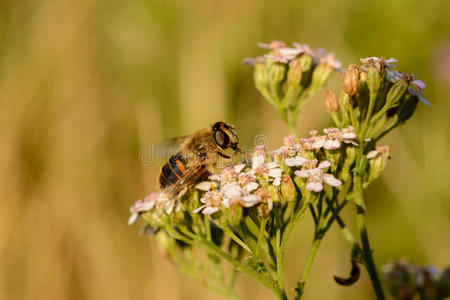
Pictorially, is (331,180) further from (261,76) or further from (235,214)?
(261,76)

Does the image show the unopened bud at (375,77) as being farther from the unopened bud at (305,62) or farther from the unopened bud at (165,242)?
the unopened bud at (165,242)

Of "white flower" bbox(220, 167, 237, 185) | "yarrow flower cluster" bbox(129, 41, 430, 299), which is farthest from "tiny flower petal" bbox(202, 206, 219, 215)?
"white flower" bbox(220, 167, 237, 185)

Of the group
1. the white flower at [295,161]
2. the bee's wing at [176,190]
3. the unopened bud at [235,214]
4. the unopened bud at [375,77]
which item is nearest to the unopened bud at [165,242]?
the bee's wing at [176,190]

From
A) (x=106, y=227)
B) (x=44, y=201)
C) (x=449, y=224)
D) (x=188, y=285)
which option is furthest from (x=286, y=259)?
(x=44, y=201)

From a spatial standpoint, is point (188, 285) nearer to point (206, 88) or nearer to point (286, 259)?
point (286, 259)

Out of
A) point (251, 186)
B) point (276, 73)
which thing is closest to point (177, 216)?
point (251, 186)
